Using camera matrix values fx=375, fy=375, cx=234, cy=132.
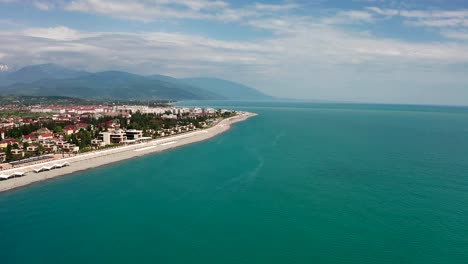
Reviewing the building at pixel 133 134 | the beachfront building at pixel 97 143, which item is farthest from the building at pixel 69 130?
the beachfront building at pixel 97 143

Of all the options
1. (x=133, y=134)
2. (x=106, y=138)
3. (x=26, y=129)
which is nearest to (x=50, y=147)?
(x=106, y=138)

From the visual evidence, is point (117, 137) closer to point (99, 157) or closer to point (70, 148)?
point (70, 148)

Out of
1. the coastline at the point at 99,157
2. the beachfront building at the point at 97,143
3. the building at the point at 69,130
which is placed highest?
the building at the point at 69,130

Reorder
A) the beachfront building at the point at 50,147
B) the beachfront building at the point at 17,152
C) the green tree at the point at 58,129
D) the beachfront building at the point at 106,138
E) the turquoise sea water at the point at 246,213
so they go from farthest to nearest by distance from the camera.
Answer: the green tree at the point at 58,129 < the beachfront building at the point at 106,138 < the beachfront building at the point at 50,147 < the beachfront building at the point at 17,152 < the turquoise sea water at the point at 246,213

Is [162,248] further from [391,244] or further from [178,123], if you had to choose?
[178,123]

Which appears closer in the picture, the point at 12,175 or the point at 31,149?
the point at 12,175

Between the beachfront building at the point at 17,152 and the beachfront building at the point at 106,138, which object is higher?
the beachfront building at the point at 106,138

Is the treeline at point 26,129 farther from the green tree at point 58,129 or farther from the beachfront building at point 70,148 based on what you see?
the beachfront building at point 70,148

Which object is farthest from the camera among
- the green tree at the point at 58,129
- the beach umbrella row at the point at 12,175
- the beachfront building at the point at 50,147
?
the green tree at the point at 58,129

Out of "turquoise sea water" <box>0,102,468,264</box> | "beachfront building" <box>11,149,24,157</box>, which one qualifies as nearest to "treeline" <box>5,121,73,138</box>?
"beachfront building" <box>11,149,24,157</box>
